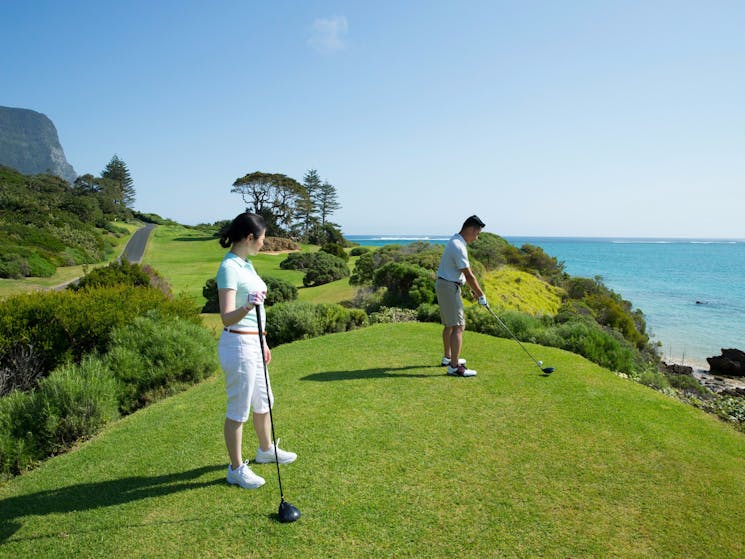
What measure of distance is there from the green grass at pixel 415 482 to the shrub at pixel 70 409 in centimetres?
30

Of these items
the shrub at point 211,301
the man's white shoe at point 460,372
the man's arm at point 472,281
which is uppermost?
the man's arm at point 472,281

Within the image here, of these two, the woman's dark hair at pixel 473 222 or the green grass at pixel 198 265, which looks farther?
the green grass at pixel 198 265

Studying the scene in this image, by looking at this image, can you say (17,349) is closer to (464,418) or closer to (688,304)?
(464,418)

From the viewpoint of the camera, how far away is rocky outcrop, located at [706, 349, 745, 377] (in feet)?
49.6

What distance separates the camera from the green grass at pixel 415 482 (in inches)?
119

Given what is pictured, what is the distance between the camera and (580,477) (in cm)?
375

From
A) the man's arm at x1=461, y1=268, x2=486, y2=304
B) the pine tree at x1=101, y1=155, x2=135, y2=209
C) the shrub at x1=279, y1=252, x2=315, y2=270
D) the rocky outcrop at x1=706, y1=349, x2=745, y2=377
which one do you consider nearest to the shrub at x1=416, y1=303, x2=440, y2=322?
the man's arm at x1=461, y1=268, x2=486, y2=304

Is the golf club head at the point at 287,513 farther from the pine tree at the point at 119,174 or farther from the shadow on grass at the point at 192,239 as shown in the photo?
the pine tree at the point at 119,174

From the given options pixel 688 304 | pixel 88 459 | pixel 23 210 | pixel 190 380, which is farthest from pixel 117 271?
pixel 23 210

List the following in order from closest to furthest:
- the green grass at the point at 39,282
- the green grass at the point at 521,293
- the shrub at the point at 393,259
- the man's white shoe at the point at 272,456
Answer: the man's white shoe at the point at 272,456, the green grass at the point at 521,293, the green grass at the point at 39,282, the shrub at the point at 393,259

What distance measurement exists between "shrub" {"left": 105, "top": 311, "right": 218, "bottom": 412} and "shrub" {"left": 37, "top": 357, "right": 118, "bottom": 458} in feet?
2.32

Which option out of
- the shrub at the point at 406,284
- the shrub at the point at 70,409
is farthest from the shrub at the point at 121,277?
the shrub at the point at 406,284

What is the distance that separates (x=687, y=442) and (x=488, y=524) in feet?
9.11

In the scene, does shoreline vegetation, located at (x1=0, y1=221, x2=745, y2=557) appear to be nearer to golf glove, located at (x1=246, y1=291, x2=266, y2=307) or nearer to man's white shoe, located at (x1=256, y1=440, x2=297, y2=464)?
man's white shoe, located at (x1=256, y1=440, x2=297, y2=464)
